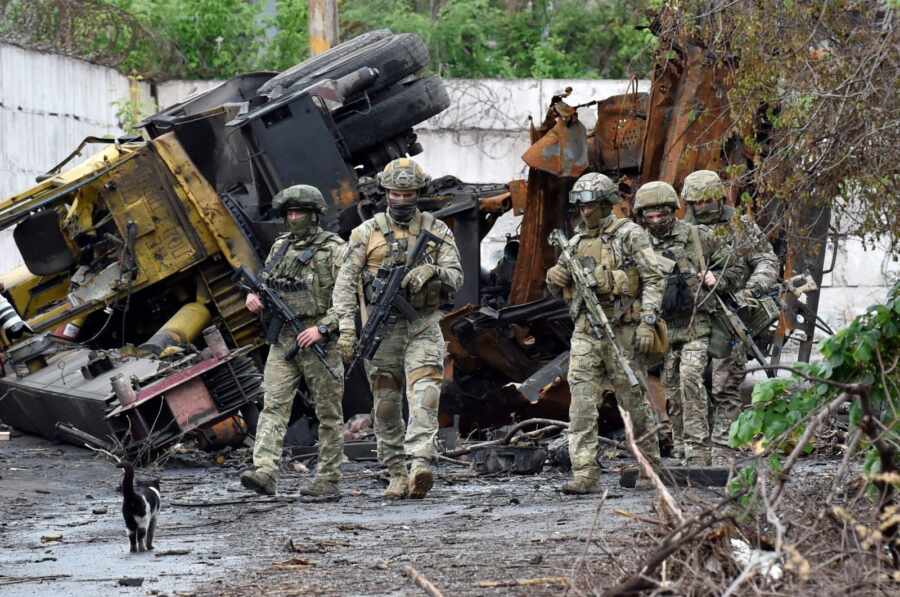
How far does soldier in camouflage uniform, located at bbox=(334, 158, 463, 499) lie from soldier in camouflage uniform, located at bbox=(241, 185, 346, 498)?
0.23m

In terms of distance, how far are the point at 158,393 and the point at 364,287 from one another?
2557 mm

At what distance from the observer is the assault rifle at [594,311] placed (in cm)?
905

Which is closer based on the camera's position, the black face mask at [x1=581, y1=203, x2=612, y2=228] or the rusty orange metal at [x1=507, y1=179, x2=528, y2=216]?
the black face mask at [x1=581, y1=203, x2=612, y2=228]

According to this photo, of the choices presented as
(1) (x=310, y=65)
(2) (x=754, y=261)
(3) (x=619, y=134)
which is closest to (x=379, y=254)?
(2) (x=754, y=261)

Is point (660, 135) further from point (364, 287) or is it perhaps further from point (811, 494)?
point (811, 494)

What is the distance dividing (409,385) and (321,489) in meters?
0.87

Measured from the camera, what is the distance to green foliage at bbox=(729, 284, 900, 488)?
19.3 feet

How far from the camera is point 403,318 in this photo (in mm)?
9375

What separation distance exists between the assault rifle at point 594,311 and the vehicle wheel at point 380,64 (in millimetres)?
4787

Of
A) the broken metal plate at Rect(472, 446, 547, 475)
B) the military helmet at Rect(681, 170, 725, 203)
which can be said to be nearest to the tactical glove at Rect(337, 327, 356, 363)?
the broken metal plate at Rect(472, 446, 547, 475)

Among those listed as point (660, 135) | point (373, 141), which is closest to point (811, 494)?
point (660, 135)

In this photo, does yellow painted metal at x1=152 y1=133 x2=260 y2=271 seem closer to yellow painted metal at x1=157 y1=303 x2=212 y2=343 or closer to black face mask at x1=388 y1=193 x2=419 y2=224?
yellow painted metal at x1=157 y1=303 x2=212 y2=343

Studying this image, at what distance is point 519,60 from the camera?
25.3 m

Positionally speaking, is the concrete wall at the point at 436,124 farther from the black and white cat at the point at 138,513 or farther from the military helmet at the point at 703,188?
the black and white cat at the point at 138,513
